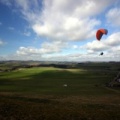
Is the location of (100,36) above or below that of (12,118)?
above

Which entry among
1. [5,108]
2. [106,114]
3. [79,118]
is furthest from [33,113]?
[106,114]

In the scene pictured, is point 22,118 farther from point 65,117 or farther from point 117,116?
point 117,116

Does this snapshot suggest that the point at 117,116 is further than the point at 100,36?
No

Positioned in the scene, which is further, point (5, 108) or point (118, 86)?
point (118, 86)

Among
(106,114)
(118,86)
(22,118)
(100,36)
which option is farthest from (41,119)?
(118,86)

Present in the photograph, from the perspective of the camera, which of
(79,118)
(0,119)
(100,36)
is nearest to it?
(0,119)

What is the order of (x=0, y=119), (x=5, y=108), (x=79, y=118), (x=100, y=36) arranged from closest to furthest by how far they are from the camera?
(x=0, y=119) → (x=79, y=118) → (x=5, y=108) → (x=100, y=36)

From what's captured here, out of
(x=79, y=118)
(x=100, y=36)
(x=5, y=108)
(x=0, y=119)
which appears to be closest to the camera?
(x=0, y=119)

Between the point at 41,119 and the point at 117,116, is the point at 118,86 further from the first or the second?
the point at 41,119

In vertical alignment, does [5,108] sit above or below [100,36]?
below
